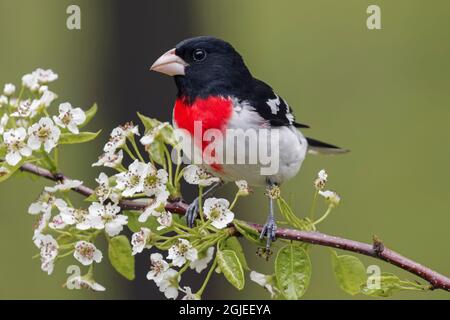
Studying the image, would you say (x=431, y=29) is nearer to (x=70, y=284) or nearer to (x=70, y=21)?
(x=70, y=21)

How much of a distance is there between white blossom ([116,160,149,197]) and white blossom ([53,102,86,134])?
23 cm

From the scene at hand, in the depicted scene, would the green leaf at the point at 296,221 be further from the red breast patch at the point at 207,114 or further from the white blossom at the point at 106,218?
the red breast patch at the point at 207,114

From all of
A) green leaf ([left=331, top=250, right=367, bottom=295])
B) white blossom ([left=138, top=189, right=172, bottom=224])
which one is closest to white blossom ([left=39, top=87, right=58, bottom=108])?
white blossom ([left=138, top=189, right=172, bottom=224])

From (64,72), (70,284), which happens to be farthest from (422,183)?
(70,284)

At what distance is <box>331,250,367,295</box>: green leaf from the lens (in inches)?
69.7

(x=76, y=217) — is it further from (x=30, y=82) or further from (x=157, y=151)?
(x=30, y=82)

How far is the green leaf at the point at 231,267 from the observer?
1.68 m

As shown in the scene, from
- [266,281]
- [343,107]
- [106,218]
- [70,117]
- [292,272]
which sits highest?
[70,117]

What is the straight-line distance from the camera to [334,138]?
802 cm

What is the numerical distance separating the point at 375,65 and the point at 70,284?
705cm

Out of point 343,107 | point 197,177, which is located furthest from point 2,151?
point 343,107

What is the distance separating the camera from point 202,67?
263 centimetres

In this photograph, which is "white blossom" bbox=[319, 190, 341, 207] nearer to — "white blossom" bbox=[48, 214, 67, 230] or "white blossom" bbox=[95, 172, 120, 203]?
"white blossom" bbox=[95, 172, 120, 203]

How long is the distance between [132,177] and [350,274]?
0.55 meters
